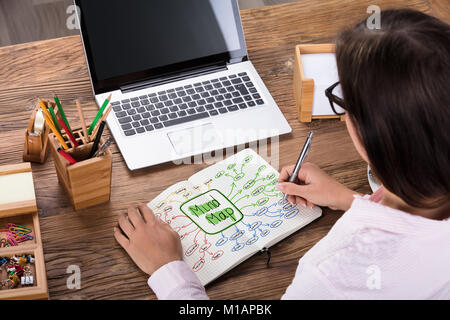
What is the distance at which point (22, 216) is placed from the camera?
39.4 inches

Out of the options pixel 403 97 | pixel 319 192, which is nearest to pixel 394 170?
pixel 403 97

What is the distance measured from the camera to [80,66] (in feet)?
4.39

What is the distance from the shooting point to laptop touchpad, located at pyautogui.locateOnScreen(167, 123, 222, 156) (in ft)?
3.77

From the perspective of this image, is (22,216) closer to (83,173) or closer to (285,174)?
(83,173)

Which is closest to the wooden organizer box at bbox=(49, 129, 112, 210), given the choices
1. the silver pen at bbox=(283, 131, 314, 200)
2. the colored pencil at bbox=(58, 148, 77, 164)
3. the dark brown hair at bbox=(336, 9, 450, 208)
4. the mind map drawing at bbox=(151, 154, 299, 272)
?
the colored pencil at bbox=(58, 148, 77, 164)

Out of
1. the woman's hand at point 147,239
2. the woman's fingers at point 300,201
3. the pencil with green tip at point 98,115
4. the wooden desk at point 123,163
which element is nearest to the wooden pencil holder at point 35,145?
the wooden desk at point 123,163

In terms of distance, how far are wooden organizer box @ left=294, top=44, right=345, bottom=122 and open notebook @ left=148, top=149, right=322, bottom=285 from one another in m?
0.16

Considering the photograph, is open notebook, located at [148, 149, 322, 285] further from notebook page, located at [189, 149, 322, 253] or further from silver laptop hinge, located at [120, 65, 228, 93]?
silver laptop hinge, located at [120, 65, 228, 93]

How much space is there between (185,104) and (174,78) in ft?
0.28

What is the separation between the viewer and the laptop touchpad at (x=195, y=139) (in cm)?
115

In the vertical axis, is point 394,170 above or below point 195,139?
above

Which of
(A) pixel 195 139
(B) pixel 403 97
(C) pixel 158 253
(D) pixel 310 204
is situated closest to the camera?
(B) pixel 403 97

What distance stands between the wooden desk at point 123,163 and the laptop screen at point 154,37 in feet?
0.32
